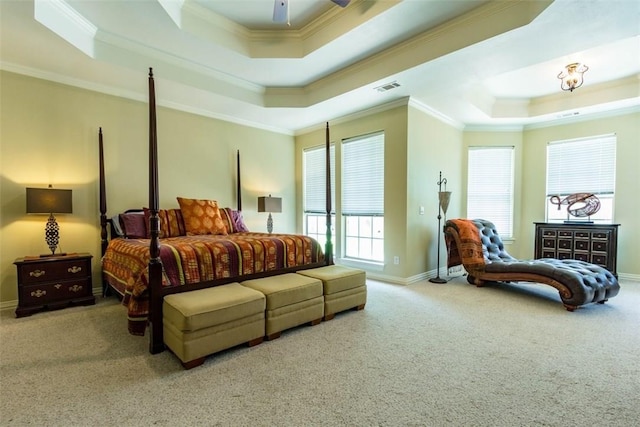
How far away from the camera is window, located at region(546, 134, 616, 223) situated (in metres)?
4.78

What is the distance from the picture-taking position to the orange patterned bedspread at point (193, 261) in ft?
7.70

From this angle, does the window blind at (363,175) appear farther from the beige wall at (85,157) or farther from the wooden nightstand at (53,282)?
the wooden nightstand at (53,282)

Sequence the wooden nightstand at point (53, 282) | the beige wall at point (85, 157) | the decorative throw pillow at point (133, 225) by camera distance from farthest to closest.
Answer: the decorative throw pillow at point (133, 225) → the beige wall at point (85, 157) → the wooden nightstand at point (53, 282)

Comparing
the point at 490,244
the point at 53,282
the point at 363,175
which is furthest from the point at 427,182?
the point at 53,282

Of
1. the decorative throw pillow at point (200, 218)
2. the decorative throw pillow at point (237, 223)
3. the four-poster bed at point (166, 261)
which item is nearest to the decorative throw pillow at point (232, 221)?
the decorative throw pillow at point (237, 223)

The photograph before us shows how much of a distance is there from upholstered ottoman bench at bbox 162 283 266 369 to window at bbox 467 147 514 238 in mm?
4762

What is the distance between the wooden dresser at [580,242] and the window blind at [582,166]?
0.79 metres

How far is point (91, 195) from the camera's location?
3.84m

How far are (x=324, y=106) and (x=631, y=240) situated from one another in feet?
17.0

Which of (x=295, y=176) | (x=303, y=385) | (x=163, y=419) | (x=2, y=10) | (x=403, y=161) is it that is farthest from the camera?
(x=295, y=176)

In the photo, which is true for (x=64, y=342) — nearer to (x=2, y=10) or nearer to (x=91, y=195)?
(x=91, y=195)

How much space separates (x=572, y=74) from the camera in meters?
4.00

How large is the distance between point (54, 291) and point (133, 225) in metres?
1.02

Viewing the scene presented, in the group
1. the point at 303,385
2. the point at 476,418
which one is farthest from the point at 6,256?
the point at 476,418
